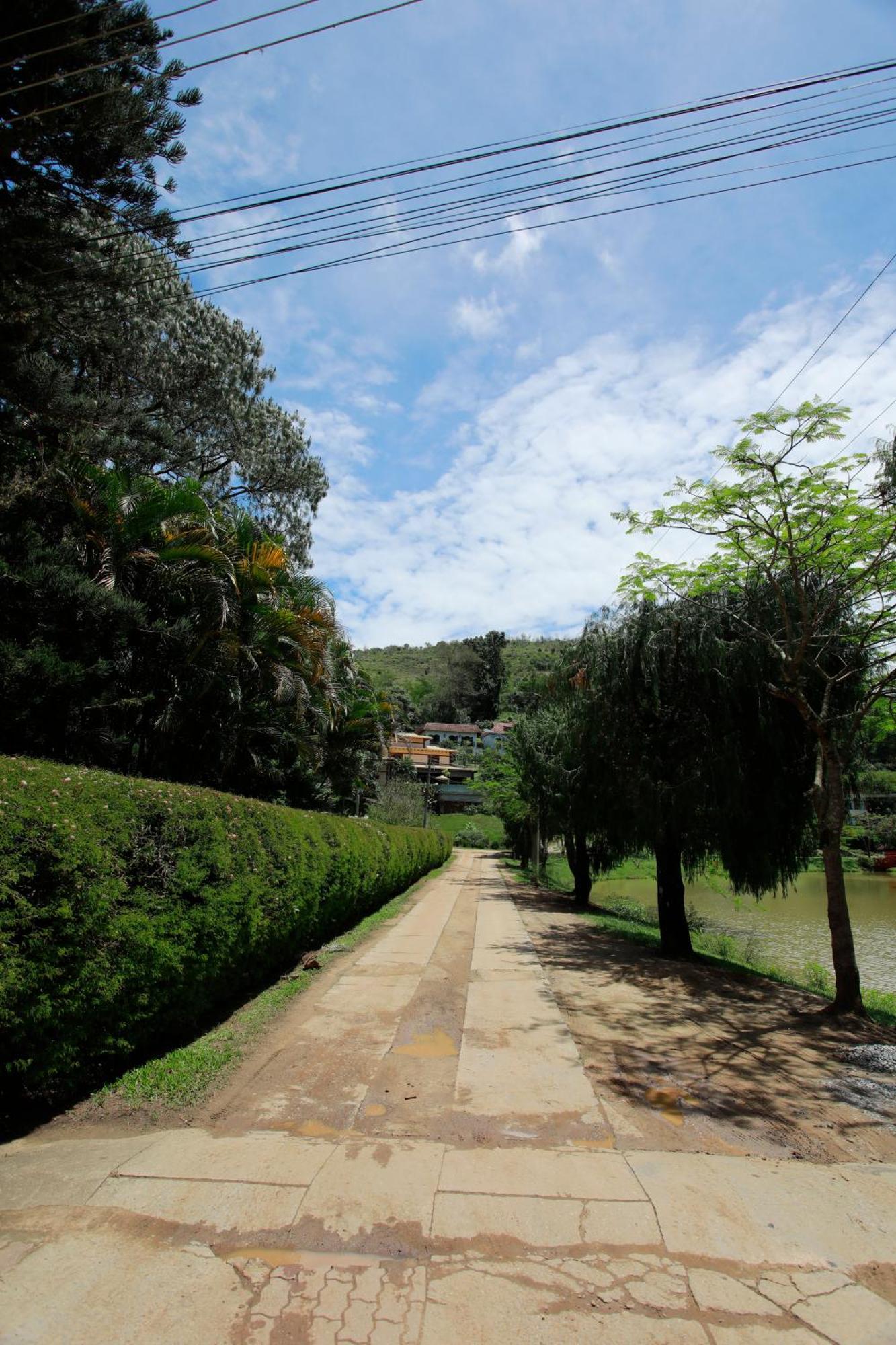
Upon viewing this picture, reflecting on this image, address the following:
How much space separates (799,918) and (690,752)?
698 inches

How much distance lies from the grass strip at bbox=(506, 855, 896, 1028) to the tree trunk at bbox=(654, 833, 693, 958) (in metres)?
0.40

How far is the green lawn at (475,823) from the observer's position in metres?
58.8

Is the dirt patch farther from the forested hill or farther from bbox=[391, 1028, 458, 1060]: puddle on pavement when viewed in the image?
the forested hill

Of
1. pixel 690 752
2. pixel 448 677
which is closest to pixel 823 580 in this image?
pixel 690 752

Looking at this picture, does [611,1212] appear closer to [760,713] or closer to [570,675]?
[760,713]

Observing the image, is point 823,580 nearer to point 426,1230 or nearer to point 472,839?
point 426,1230

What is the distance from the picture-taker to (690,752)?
31.9 ft

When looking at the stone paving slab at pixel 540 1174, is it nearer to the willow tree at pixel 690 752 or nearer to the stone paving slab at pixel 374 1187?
the stone paving slab at pixel 374 1187

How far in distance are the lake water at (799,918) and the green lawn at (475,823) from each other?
23.6 m

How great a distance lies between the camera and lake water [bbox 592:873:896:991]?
15.7m

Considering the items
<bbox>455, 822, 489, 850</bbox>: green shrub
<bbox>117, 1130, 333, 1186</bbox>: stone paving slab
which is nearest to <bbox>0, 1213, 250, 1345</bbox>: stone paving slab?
<bbox>117, 1130, 333, 1186</bbox>: stone paving slab

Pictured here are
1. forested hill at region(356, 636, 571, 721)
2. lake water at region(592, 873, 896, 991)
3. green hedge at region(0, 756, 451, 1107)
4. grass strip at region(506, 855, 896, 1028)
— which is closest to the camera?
green hedge at region(0, 756, 451, 1107)

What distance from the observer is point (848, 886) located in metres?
36.3

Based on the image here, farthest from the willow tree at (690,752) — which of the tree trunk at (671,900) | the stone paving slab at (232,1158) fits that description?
the stone paving slab at (232,1158)
